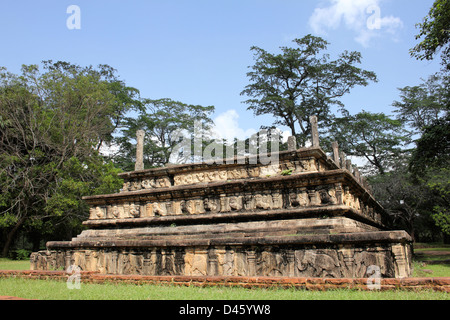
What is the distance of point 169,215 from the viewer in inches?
367

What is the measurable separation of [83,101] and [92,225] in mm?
11883

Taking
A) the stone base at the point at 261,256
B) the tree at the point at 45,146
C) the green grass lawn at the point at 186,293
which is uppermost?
the tree at the point at 45,146

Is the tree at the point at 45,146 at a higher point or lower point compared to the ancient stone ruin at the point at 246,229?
higher

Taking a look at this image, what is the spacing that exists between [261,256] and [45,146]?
17222 millimetres

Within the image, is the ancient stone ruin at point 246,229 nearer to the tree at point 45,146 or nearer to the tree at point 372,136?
the tree at point 45,146

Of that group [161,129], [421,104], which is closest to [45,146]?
[161,129]

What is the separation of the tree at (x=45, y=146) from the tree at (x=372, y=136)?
1842cm

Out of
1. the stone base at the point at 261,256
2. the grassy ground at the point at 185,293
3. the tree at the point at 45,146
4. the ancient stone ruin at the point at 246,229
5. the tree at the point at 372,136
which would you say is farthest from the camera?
the tree at the point at 372,136

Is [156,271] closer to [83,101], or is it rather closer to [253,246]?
[253,246]

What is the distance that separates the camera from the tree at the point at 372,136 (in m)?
27.7

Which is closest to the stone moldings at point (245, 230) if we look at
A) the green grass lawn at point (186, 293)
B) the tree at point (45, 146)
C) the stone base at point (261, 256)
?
the stone base at point (261, 256)

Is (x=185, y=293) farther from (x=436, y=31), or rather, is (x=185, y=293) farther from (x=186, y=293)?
(x=436, y=31)

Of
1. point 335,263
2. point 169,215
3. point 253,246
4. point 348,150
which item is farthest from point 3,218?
point 348,150

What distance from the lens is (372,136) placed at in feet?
94.4
